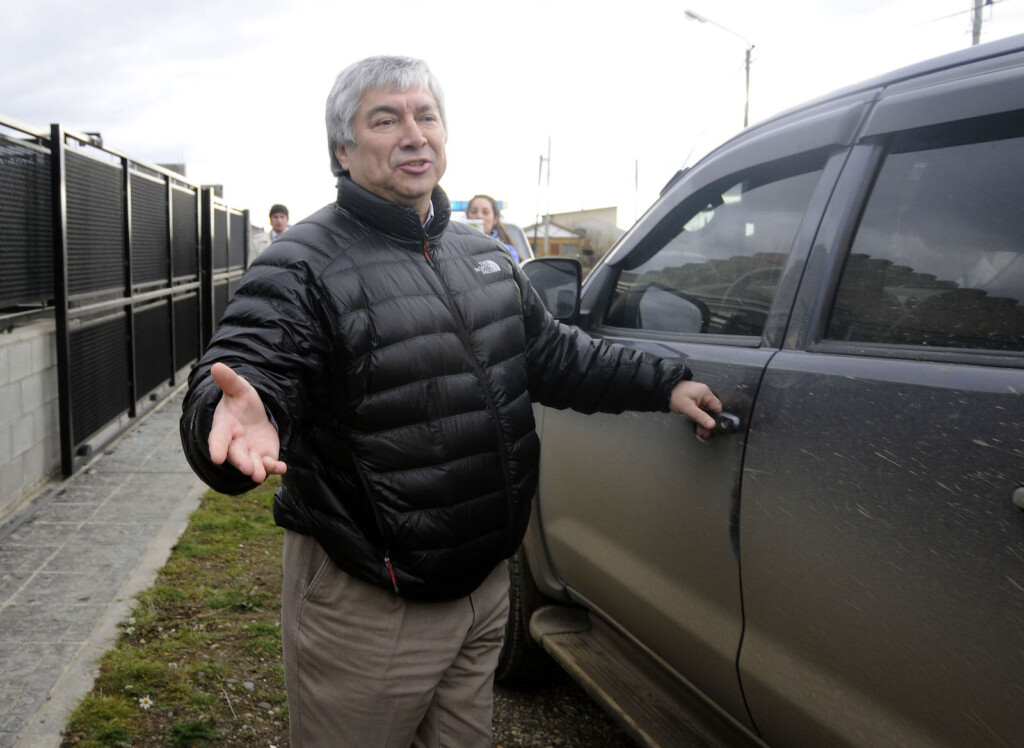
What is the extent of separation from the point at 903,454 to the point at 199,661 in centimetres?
296

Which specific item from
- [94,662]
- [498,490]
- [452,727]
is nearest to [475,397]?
[498,490]

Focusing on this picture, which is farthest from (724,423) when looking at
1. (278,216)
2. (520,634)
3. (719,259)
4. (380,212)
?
(278,216)

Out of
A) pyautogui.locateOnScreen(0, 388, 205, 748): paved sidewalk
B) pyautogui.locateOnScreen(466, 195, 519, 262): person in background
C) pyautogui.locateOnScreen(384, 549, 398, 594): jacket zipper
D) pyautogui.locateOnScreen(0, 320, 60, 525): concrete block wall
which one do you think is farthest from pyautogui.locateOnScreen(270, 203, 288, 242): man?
pyautogui.locateOnScreen(384, 549, 398, 594): jacket zipper

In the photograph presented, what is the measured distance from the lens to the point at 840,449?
1723 mm

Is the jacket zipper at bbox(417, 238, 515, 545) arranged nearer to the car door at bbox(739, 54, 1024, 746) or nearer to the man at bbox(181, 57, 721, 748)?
the man at bbox(181, 57, 721, 748)

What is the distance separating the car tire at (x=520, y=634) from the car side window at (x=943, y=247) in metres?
1.62

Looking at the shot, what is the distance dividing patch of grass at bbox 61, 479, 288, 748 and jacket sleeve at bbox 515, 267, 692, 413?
5.28 feet

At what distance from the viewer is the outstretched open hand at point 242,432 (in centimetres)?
149

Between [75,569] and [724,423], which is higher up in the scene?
[724,423]

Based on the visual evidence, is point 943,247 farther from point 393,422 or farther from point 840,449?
point 393,422

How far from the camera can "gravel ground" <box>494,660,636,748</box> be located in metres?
3.29

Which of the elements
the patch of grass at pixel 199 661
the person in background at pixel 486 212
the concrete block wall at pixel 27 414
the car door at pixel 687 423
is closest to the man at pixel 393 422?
the car door at pixel 687 423

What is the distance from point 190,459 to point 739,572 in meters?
1.09

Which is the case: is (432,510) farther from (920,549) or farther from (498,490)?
(920,549)
